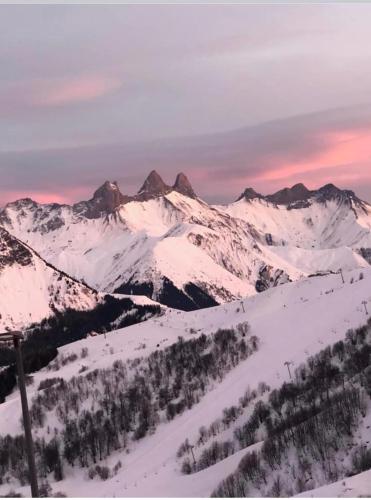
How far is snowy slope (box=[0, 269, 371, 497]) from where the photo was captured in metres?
75.4

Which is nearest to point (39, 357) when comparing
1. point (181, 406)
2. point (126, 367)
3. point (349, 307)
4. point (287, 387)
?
point (126, 367)

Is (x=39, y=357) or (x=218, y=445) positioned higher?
(x=39, y=357)

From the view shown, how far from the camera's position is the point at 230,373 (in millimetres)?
122625

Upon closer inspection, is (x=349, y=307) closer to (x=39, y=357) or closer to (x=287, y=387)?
(x=287, y=387)

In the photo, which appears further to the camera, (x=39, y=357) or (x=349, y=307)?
(x=39, y=357)

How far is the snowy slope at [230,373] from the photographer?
75394 mm

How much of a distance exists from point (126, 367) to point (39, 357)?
52191mm

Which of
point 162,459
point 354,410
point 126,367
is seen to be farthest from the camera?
point 126,367

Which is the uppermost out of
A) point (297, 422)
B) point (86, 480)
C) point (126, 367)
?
point (126, 367)

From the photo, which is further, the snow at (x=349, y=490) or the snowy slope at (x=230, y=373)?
the snowy slope at (x=230, y=373)

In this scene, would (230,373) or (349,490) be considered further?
(230,373)

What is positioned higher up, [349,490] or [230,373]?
[230,373]

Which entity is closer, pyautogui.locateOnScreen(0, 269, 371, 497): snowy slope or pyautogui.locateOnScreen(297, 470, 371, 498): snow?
pyautogui.locateOnScreen(297, 470, 371, 498): snow

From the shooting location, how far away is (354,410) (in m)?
60.5
